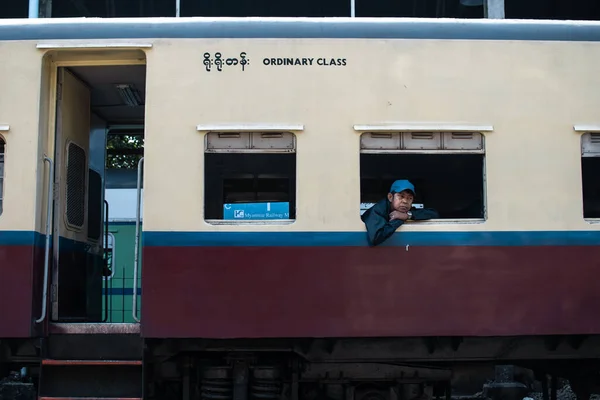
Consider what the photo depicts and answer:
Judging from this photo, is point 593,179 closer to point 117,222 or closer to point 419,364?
point 419,364

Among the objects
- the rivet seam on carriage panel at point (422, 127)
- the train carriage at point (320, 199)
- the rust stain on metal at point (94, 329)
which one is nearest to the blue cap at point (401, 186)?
the train carriage at point (320, 199)

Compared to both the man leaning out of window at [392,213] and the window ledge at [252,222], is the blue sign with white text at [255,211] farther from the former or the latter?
the man leaning out of window at [392,213]

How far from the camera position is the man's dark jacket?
4906mm

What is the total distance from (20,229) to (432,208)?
3.16 m

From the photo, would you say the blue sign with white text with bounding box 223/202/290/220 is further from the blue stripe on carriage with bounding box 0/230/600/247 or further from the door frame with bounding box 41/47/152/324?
the door frame with bounding box 41/47/152/324

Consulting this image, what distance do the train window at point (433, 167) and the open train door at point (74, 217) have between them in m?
2.47

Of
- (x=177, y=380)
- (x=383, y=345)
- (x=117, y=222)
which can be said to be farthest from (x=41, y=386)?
(x=117, y=222)

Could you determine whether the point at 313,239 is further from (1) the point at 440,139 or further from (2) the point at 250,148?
(1) the point at 440,139

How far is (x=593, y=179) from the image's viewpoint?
16.9 ft

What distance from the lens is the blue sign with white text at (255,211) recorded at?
16.6 ft

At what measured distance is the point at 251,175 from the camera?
5.06m

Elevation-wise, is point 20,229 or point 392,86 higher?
point 392,86

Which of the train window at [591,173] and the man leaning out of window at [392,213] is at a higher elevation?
the train window at [591,173]

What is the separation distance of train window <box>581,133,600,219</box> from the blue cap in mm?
1361
